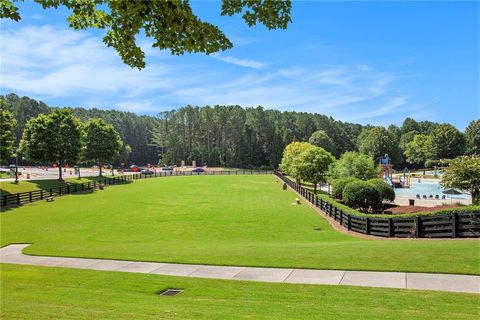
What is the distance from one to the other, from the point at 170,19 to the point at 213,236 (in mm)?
19678

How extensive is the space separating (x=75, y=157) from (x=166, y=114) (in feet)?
316

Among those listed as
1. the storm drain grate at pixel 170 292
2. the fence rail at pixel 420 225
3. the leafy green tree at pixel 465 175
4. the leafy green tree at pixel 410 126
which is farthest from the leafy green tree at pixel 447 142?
the storm drain grate at pixel 170 292

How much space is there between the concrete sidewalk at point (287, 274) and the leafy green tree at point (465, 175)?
26.4 metres

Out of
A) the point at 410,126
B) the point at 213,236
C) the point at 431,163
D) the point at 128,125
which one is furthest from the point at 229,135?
the point at 213,236

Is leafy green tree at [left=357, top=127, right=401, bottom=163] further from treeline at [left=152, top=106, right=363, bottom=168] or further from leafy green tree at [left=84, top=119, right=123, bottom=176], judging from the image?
leafy green tree at [left=84, top=119, right=123, bottom=176]

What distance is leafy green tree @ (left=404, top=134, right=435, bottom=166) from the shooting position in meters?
136

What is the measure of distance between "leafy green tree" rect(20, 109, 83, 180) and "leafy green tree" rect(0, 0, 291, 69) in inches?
2328

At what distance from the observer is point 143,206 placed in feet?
126

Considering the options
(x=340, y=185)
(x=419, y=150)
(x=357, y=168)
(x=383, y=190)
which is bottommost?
(x=383, y=190)

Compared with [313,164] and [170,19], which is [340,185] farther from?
[170,19]

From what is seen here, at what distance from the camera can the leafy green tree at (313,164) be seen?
55688 millimetres

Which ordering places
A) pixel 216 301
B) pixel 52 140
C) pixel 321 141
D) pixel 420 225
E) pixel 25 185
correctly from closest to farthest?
pixel 216 301, pixel 420 225, pixel 25 185, pixel 52 140, pixel 321 141

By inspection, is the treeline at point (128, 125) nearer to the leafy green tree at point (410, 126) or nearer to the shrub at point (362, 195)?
the leafy green tree at point (410, 126)

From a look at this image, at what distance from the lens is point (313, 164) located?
182 ft
